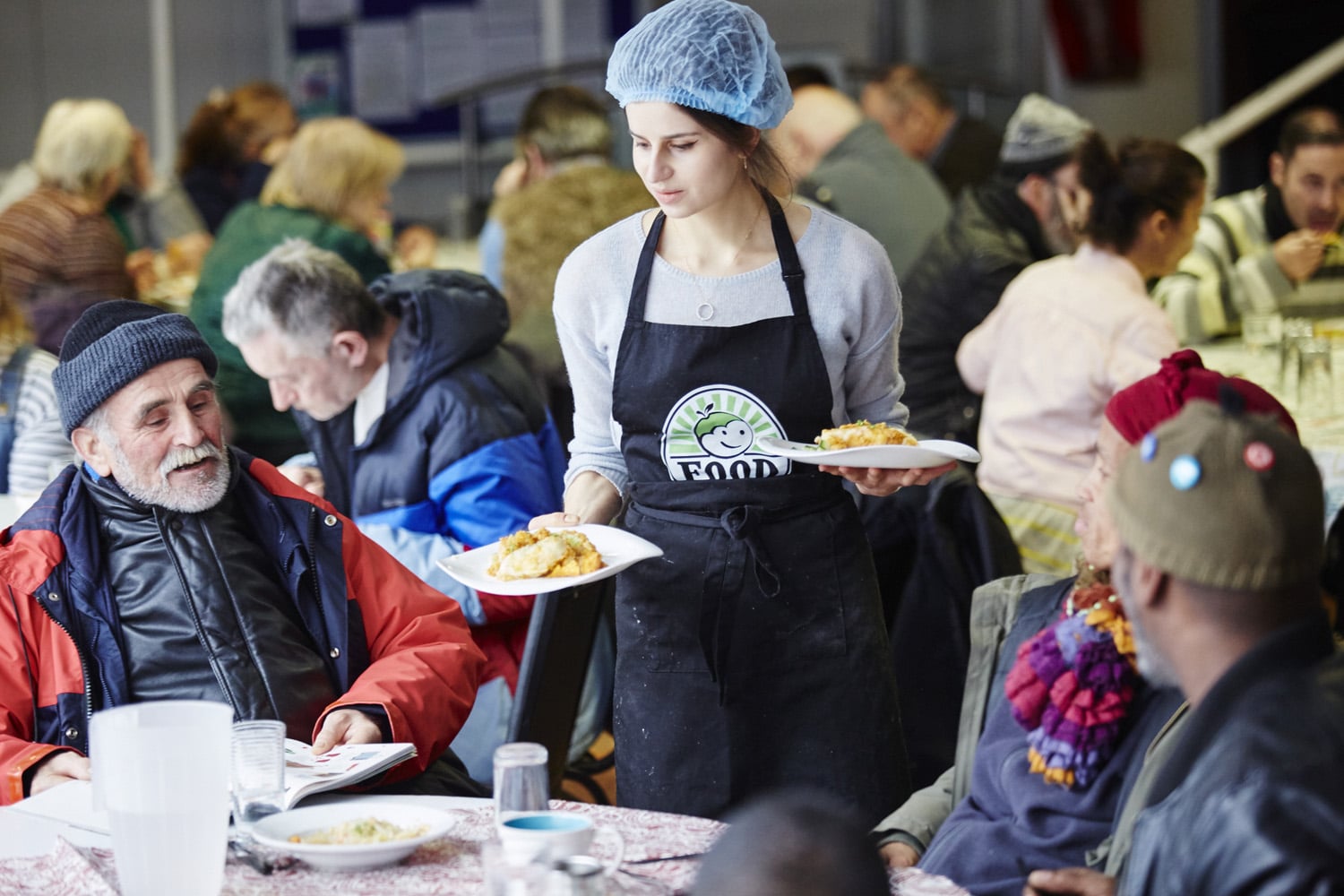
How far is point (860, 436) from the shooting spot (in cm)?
232

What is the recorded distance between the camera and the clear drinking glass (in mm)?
1608

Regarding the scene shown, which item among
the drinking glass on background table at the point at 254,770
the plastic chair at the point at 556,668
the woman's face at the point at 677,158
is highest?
the woman's face at the point at 677,158

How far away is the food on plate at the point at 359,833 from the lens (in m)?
1.65

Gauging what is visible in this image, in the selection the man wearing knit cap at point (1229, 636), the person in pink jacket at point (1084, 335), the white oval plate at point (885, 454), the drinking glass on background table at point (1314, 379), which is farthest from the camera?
the drinking glass on background table at point (1314, 379)

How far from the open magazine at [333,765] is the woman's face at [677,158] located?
3.03 feet

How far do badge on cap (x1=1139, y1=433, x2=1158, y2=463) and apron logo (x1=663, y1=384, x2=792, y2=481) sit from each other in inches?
39.7

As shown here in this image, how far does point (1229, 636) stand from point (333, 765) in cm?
109

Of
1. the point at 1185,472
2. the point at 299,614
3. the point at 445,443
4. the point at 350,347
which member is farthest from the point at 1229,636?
the point at 350,347

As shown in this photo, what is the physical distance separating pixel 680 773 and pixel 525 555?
0.45m

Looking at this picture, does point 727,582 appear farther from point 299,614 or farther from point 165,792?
point 165,792

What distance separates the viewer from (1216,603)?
56.2 inches

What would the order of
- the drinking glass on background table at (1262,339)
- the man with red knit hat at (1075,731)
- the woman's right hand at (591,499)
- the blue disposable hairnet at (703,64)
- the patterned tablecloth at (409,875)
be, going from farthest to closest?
the drinking glass on background table at (1262,339), the woman's right hand at (591,499), the blue disposable hairnet at (703,64), the man with red knit hat at (1075,731), the patterned tablecloth at (409,875)

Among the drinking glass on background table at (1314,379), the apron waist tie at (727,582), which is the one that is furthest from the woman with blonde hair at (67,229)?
the drinking glass on background table at (1314,379)

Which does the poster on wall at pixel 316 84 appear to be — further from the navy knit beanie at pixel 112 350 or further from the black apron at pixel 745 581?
the black apron at pixel 745 581
